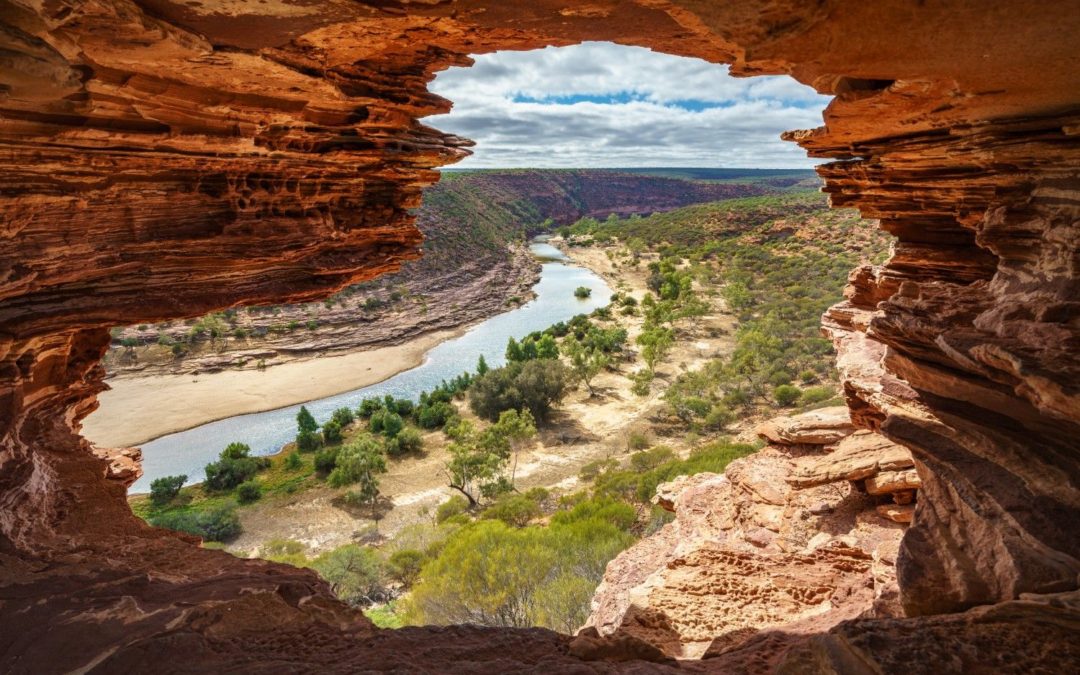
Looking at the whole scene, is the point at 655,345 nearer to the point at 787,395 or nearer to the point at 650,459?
the point at 787,395

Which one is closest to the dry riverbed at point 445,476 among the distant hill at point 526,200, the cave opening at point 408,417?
the cave opening at point 408,417

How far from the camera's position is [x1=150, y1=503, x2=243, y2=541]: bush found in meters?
22.1

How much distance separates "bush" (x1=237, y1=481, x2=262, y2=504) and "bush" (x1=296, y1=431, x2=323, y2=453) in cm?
462

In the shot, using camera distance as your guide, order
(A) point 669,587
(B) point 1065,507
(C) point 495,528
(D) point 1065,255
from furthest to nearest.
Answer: (C) point 495,528 < (A) point 669,587 < (D) point 1065,255 < (B) point 1065,507

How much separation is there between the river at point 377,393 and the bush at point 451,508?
13026 millimetres

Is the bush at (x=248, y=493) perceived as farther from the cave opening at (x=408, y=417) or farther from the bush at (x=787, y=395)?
the bush at (x=787, y=395)

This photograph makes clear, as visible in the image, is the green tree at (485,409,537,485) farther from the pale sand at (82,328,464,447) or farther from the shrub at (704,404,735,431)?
the pale sand at (82,328,464,447)

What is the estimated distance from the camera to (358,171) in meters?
9.89

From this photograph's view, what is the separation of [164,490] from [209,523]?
587 cm

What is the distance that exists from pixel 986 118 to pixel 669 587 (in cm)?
746

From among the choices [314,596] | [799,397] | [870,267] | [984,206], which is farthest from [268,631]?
[799,397]

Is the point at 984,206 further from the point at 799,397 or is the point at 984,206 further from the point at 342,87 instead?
the point at 799,397

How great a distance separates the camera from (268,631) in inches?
211

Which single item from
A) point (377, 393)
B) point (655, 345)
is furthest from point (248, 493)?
point (655, 345)
